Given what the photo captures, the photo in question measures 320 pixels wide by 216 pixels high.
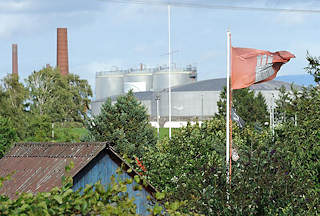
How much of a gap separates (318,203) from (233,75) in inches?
172

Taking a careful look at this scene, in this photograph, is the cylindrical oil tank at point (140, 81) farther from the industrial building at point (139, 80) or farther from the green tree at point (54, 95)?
the green tree at point (54, 95)

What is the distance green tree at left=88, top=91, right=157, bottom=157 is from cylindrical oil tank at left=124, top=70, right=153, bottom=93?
88793 mm

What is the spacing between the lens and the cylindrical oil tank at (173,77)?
385ft

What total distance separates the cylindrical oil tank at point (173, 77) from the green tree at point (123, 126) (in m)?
84.1

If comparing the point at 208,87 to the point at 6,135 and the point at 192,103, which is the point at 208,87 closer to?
the point at 192,103

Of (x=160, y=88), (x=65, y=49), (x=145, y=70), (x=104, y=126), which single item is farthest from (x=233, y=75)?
(x=145, y=70)

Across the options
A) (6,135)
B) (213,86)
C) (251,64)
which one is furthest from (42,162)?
(213,86)

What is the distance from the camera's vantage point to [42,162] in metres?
17.0

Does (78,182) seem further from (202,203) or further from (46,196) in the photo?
(46,196)

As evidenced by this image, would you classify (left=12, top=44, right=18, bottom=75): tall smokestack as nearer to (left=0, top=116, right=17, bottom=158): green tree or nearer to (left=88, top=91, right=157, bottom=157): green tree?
(left=0, top=116, right=17, bottom=158): green tree

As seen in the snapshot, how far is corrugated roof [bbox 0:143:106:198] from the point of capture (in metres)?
15.9

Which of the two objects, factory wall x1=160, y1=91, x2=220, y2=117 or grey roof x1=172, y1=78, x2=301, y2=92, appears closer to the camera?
factory wall x1=160, y1=91, x2=220, y2=117

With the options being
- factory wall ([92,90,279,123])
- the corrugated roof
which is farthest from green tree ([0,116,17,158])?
factory wall ([92,90,279,123])

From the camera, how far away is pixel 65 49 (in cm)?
9725
